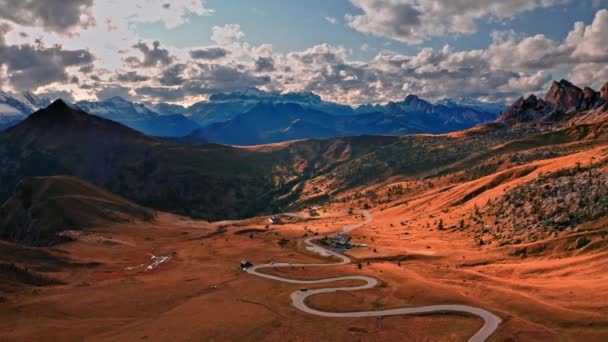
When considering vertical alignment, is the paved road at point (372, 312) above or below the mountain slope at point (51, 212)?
below

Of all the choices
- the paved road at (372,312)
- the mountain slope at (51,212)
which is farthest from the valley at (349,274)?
the mountain slope at (51,212)

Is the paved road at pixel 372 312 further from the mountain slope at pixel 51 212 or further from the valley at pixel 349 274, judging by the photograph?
the mountain slope at pixel 51 212

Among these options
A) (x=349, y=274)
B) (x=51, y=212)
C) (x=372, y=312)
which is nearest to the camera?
(x=372, y=312)

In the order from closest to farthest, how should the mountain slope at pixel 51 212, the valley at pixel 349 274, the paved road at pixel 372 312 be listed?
the paved road at pixel 372 312
the valley at pixel 349 274
the mountain slope at pixel 51 212

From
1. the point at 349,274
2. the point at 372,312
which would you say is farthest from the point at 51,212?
the point at 372,312

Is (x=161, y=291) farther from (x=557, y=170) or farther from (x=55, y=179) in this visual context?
(x=55, y=179)

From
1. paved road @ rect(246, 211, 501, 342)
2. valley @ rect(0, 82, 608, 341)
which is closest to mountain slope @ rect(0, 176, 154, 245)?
valley @ rect(0, 82, 608, 341)

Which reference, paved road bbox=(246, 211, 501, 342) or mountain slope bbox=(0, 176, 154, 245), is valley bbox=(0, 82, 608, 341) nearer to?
paved road bbox=(246, 211, 501, 342)

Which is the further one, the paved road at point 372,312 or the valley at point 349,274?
the valley at point 349,274

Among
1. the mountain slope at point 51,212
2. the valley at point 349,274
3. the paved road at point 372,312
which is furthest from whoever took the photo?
the mountain slope at point 51,212

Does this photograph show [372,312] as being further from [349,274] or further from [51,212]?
[51,212]
